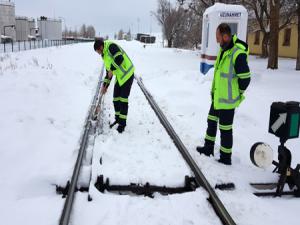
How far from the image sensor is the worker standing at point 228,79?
588 centimetres

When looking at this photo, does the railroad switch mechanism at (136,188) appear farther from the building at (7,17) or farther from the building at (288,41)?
the building at (7,17)

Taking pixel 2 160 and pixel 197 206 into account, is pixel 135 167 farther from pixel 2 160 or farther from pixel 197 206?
pixel 2 160

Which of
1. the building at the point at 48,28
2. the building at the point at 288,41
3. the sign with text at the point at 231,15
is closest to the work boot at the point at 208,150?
the sign with text at the point at 231,15

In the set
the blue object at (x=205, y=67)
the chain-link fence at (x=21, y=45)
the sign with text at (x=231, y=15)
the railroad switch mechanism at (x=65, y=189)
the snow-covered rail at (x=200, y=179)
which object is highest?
the sign with text at (x=231, y=15)

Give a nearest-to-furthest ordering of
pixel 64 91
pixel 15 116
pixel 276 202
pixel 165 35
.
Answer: pixel 276 202, pixel 15 116, pixel 64 91, pixel 165 35

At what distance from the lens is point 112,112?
10.0m

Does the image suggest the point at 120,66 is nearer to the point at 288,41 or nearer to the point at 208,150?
the point at 208,150

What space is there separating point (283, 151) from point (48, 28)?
83.4 m

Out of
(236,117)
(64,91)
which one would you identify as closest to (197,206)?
(236,117)

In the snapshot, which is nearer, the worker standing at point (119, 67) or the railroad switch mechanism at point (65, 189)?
the railroad switch mechanism at point (65, 189)

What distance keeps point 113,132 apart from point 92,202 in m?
3.17

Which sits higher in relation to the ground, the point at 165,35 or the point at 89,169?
the point at 165,35

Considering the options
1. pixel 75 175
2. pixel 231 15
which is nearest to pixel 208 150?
pixel 75 175

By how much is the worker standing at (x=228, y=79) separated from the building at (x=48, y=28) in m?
77.1
